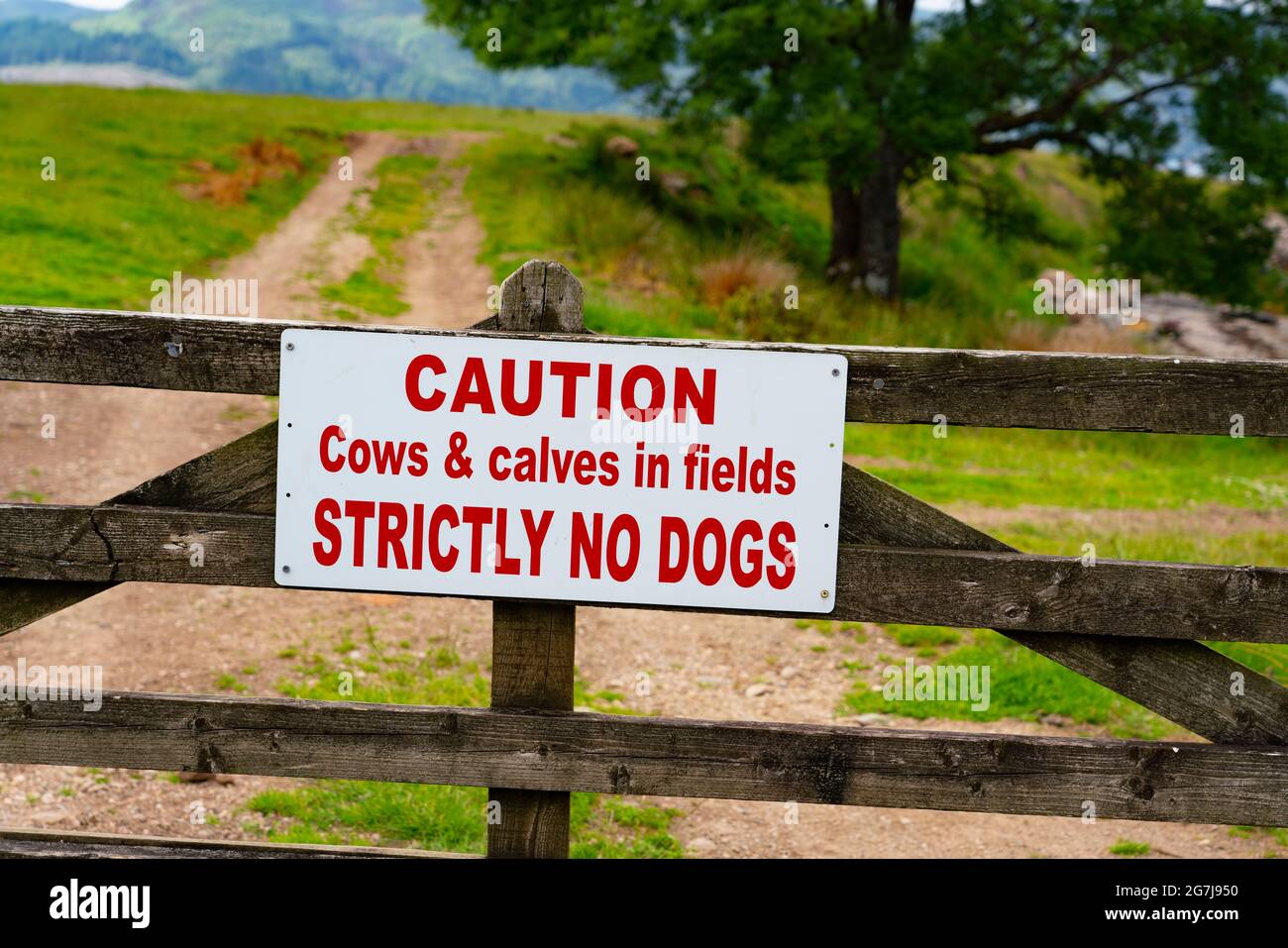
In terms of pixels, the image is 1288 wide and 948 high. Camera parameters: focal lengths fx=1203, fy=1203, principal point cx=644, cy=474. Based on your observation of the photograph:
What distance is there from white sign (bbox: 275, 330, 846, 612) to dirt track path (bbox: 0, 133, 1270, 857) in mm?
2012

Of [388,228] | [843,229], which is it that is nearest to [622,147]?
[843,229]

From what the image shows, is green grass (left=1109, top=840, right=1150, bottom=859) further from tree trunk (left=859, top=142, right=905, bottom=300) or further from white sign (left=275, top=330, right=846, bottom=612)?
tree trunk (left=859, top=142, right=905, bottom=300)

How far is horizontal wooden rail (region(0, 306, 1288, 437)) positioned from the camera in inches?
133

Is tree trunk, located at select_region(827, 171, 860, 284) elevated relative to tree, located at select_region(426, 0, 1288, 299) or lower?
lower

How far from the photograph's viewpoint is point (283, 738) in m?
3.52

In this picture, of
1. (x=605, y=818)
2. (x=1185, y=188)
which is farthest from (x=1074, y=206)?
(x=605, y=818)

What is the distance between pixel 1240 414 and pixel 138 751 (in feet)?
10.9

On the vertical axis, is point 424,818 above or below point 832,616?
below

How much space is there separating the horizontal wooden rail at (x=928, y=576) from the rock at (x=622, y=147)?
25168mm

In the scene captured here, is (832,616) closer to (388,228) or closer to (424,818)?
(424,818)

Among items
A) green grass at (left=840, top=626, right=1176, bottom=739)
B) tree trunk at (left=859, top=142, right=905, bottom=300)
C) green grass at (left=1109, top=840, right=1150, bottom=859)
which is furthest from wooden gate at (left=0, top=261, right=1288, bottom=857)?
tree trunk at (left=859, top=142, right=905, bottom=300)

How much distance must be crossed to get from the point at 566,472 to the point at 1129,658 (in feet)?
5.57

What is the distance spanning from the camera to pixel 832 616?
340 centimetres

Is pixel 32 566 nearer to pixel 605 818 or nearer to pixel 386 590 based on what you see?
pixel 386 590
